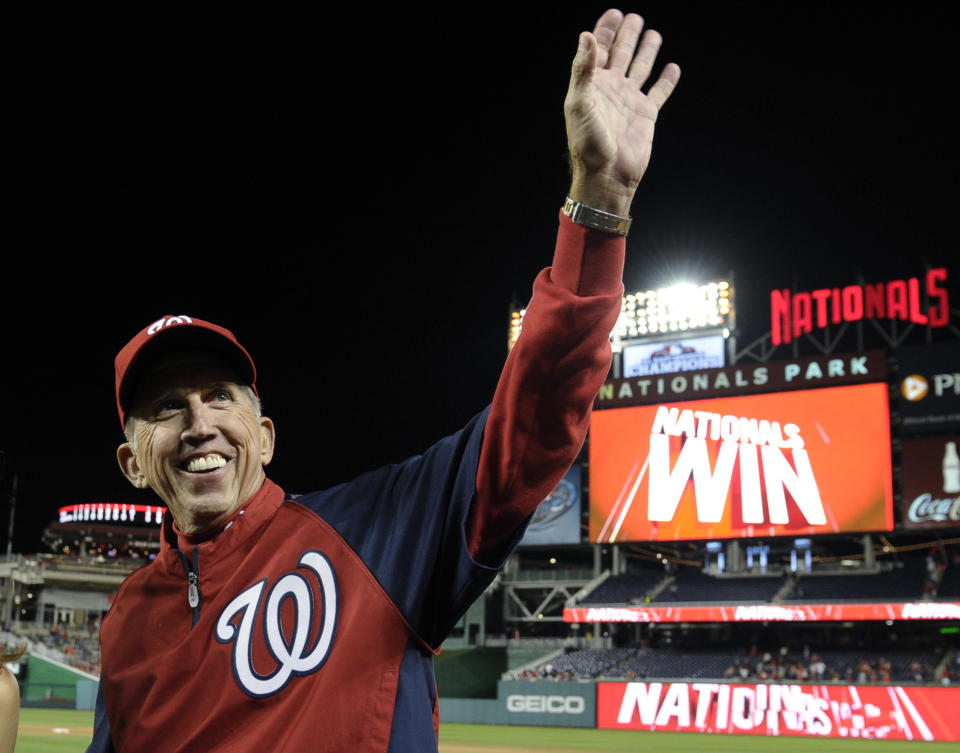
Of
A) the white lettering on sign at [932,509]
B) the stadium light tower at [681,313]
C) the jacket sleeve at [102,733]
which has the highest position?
the stadium light tower at [681,313]

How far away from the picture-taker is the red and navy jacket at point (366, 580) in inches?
71.0

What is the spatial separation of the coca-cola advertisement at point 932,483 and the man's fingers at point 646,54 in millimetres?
30863

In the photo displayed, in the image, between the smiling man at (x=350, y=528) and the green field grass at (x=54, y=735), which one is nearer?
the smiling man at (x=350, y=528)

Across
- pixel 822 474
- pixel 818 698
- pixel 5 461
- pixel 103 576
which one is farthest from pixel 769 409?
pixel 103 576

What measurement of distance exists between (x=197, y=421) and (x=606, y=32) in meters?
1.19

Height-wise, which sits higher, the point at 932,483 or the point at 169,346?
the point at 932,483

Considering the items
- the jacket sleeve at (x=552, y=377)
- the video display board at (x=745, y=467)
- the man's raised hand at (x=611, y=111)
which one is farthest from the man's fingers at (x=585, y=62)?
the video display board at (x=745, y=467)

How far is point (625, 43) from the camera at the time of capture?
77.3 inches

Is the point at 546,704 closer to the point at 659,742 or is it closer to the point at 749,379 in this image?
the point at 659,742

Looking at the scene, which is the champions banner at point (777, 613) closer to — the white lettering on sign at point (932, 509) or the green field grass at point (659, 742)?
the white lettering on sign at point (932, 509)

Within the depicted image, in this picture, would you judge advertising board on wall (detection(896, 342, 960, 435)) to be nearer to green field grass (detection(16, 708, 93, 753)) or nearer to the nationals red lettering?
the nationals red lettering

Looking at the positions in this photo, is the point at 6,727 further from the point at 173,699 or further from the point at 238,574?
the point at 238,574

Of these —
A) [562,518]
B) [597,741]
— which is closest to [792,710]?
[597,741]

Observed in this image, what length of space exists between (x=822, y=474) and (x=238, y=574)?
104 ft
